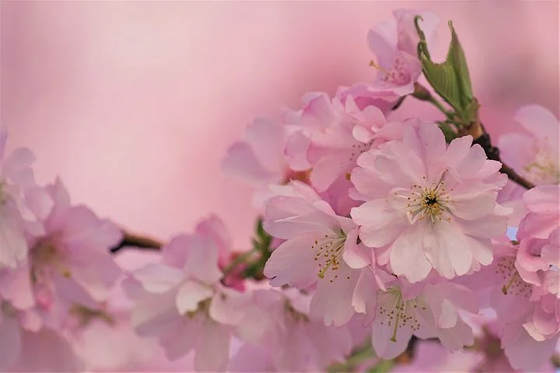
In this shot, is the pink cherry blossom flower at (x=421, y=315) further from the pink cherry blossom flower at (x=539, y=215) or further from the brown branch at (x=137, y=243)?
the brown branch at (x=137, y=243)

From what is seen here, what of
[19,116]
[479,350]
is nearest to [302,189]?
[479,350]

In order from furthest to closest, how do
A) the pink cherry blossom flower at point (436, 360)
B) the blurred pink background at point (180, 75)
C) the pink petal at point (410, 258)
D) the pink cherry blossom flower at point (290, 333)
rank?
the blurred pink background at point (180, 75) < the pink cherry blossom flower at point (436, 360) < the pink cherry blossom flower at point (290, 333) < the pink petal at point (410, 258)

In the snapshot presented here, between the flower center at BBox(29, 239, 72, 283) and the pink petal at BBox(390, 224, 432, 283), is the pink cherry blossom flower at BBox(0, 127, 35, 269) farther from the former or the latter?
the pink petal at BBox(390, 224, 432, 283)

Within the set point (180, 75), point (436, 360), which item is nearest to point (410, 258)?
point (436, 360)

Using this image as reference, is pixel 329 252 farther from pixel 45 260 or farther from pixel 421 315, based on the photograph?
pixel 45 260

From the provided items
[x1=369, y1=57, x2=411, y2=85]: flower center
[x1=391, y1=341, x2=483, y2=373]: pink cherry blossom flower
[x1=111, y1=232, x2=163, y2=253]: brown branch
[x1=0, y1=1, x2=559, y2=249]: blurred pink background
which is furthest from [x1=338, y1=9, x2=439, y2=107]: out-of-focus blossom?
[x1=0, y1=1, x2=559, y2=249]: blurred pink background

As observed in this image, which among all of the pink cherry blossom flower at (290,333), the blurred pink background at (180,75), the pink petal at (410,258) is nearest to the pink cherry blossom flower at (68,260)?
the pink cherry blossom flower at (290,333)

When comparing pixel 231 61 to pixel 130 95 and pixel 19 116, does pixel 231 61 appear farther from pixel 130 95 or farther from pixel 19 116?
pixel 19 116
